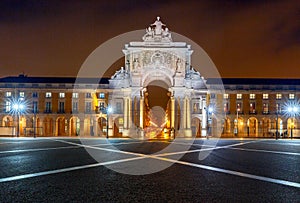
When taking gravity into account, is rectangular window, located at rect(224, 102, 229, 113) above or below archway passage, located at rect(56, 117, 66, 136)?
above

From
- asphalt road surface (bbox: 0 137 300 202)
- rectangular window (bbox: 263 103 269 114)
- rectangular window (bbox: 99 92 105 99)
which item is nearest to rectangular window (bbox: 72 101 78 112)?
rectangular window (bbox: 99 92 105 99)

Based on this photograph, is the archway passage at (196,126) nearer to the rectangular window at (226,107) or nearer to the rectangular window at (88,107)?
the rectangular window at (226,107)

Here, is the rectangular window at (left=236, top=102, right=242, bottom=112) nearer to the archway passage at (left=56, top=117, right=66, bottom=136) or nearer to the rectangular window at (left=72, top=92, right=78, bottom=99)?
the rectangular window at (left=72, top=92, right=78, bottom=99)

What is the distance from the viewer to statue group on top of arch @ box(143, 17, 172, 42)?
73.2 metres

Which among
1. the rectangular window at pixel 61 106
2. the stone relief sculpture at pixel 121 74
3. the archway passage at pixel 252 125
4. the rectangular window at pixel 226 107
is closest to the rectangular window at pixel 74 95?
the rectangular window at pixel 61 106

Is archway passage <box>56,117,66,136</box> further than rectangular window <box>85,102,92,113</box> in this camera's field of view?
Yes

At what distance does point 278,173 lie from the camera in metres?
14.1

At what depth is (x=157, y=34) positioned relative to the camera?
73500 mm

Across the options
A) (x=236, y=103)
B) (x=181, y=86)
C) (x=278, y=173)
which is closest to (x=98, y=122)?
(x=181, y=86)

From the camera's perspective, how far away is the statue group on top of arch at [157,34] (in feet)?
240

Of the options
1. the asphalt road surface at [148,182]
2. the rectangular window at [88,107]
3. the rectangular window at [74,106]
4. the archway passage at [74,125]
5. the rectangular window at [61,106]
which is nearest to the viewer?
the asphalt road surface at [148,182]

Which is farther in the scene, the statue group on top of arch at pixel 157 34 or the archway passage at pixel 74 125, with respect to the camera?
the archway passage at pixel 74 125

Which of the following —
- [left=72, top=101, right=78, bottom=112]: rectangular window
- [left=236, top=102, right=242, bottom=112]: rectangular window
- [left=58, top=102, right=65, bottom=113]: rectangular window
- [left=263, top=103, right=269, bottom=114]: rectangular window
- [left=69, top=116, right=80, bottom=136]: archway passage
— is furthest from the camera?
[left=263, top=103, right=269, bottom=114]: rectangular window

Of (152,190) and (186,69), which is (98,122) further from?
(152,190)
